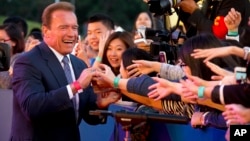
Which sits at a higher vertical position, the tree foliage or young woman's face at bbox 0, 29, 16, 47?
the tree foliage

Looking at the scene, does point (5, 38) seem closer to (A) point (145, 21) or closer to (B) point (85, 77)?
(A) point (145, 21)

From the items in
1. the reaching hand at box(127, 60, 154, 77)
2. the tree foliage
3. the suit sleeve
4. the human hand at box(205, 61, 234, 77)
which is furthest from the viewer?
the tree foliage

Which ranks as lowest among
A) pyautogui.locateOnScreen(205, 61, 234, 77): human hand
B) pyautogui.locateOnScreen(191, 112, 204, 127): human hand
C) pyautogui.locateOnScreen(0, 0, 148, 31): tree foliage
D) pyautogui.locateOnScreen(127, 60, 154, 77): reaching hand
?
pyautogui.locateOnScreen(191, 112, 204, 127): human hand

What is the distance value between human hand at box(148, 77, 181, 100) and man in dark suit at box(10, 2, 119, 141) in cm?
66

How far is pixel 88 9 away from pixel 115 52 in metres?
27.6

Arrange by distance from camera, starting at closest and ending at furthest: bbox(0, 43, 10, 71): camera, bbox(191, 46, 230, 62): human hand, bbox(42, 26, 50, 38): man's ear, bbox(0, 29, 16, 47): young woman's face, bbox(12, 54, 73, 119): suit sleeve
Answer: bbox(191, 46, 230, 62): human hand
bbox(12, 54, 73, 119): suit sleeve
bbox(42, 26, 50, 38): man's ear
bbox(0, 43, 10, 71): camera
bbox(0, 29, 16, 47): young woman's face

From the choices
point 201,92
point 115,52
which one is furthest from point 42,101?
point 115,52

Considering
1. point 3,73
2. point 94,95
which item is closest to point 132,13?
point 3,73

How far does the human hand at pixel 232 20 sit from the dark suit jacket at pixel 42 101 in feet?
5.18

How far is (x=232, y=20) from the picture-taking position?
327 inches

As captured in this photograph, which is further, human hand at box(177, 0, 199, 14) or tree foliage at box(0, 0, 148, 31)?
tree foliage at box(0, 0, 148, 31)

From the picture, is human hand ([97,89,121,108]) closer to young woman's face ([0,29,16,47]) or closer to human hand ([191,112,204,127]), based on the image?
human hand ([191,112,204,127])

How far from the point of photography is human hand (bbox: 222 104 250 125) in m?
5.86

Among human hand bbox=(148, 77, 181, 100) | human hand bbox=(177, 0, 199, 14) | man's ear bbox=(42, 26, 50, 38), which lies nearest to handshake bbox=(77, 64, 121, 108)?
man's ear bbox=(42, 26, 50, 38)
